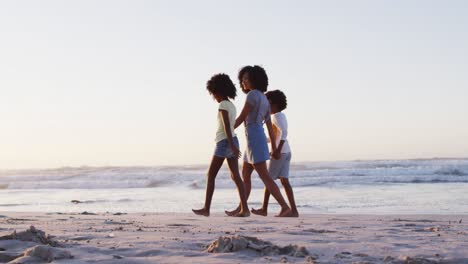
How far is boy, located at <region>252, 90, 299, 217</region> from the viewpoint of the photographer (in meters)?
6.98

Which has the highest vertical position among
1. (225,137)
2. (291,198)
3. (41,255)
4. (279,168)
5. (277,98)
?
(277,98)

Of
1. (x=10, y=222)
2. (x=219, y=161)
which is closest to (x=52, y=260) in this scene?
(x=10, y=222)

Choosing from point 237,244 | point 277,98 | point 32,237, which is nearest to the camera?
point 237,244

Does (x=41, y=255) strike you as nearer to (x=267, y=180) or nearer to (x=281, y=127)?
(x=267, y=180)

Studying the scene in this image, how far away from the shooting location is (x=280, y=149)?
6965 millimetres

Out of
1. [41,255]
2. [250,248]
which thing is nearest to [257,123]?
[250,248]

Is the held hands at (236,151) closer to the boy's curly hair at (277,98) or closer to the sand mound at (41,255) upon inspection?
the boy's curly hair at (277,98)

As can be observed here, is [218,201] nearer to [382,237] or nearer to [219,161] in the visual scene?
[219,161]

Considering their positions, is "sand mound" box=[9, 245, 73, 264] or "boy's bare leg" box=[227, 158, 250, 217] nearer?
"sand mound" box=[9, 245, 73, 264]

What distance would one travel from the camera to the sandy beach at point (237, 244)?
10.9 feet

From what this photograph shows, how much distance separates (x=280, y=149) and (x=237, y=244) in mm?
3557

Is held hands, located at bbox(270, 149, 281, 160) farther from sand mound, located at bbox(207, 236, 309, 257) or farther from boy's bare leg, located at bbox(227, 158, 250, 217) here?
sand mound, located at bbox(207, 236, 309, 257)

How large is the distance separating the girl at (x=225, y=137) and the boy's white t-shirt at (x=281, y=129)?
619mm

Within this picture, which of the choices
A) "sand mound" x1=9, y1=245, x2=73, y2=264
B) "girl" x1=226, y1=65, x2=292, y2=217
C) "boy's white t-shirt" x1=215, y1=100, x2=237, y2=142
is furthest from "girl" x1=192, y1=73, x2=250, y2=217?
"sand mound" x1=9, y1=245, x2=73, y2=264
